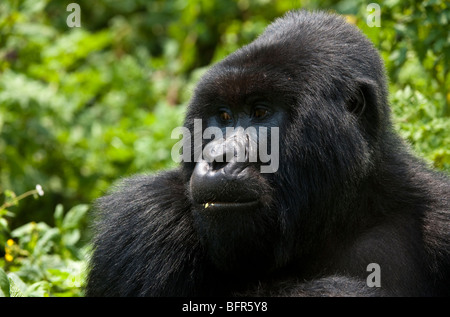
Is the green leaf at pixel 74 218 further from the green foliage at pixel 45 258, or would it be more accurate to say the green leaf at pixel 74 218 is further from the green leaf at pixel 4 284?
the green leaf at pixel 4 284

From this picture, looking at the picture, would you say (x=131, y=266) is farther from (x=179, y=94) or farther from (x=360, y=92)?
(x=179, y=94)

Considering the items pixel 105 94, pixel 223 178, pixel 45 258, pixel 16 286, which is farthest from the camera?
pixel 105 94

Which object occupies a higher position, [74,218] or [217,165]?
[217,165]

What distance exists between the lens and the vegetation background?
493cm

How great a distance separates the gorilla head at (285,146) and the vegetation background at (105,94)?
0.65 meters

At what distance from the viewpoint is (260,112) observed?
3.70 meters

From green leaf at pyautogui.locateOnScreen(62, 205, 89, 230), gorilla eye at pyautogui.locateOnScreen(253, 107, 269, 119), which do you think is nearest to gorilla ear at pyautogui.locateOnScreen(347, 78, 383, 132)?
gorilla eye at pyautogui.locateOnScreen(253, 107, 269, 119)

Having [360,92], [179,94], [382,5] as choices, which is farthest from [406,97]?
[179,94]

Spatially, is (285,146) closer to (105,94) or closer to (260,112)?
(260,112)

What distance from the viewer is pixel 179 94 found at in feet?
27.5

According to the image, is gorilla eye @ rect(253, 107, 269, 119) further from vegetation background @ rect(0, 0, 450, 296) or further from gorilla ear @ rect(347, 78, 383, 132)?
vegetation background @ rect(0, 0, 450, 296)

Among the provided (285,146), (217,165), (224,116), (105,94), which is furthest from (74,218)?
(105,94)

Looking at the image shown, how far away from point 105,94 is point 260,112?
189 inches

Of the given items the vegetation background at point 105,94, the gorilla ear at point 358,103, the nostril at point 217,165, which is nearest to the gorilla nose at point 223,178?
the nostril at point 217,165
